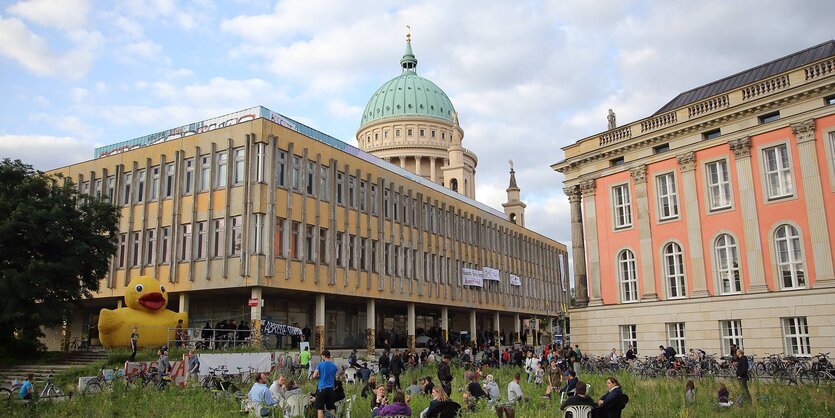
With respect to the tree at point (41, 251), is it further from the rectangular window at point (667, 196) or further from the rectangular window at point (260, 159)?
the rectangular window at point (667, 196)

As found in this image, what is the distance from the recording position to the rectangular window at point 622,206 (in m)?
41.5

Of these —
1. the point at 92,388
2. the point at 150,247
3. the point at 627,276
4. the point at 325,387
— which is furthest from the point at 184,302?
the point at 325,387

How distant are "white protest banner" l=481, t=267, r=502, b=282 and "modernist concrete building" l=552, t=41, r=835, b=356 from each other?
19749mm

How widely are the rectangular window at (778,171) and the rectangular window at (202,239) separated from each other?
30.9m

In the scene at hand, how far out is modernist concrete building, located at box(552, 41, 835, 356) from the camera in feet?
108

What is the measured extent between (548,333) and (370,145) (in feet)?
134

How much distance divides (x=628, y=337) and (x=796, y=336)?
9.69 metres

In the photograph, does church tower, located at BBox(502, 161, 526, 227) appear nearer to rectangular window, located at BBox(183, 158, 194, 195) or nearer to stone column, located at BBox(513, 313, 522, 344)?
stone column, located at BBox(513, 313, 522, 344)

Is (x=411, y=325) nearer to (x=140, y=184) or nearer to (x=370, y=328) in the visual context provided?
(x=370, y=328)

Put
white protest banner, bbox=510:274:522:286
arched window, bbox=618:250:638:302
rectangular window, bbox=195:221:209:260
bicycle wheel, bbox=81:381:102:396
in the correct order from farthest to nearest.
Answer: white protest banner, bbox=510:274:522:286
arched window, bbox=618:250:638:302
rectangular window, bbox=195:221:209:260
bicycle wheel, bbox=81:381:102:396

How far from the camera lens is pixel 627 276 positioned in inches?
1620

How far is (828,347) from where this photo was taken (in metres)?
30.7

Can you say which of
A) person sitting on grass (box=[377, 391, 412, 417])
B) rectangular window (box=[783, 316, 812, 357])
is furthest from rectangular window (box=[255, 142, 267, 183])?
rectangular window (box=[783, 316, 812, 357])

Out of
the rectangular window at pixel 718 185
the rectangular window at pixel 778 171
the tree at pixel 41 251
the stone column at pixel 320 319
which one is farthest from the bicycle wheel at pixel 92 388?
the rectangular window at pixel 778 171
